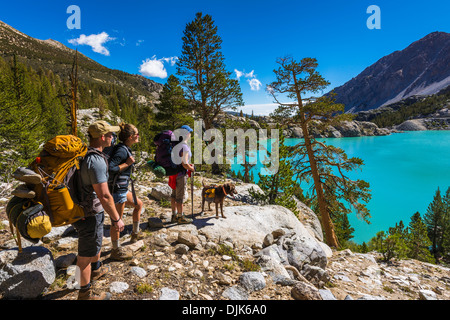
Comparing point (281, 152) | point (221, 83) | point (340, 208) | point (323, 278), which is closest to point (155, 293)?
point (323, 278)

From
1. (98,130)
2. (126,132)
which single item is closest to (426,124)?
(126,132)

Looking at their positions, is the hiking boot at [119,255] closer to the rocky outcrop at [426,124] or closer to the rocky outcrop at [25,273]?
the rocky outcrop at [25,273]

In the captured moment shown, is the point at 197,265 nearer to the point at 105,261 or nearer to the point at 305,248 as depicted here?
the point at 105,261

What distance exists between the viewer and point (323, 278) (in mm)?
4906

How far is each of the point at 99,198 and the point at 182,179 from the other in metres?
2.63

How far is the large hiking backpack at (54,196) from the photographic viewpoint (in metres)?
2.09

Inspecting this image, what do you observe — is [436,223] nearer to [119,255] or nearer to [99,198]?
[119,255]

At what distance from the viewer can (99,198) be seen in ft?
8.25

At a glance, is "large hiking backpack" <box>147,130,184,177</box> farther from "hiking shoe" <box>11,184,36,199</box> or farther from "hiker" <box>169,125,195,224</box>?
"hiking shoe" <box>11,184,36,199</box>

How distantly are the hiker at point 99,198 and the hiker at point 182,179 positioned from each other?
6.72 feet

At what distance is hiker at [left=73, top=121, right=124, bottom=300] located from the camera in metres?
2.45

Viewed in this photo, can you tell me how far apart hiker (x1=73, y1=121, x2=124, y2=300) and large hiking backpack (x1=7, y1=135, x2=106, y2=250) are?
119 millimetres

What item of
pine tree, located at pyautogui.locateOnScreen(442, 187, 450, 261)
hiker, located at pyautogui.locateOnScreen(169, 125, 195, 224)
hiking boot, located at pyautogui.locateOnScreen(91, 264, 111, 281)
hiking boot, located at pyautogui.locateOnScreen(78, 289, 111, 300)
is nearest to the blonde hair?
hiker, located at pyautogui.locateOnScreen(169, 125, 195, 224)
